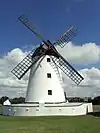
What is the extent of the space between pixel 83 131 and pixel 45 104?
19.1 metres

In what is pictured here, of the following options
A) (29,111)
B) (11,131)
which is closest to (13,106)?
(29,111)

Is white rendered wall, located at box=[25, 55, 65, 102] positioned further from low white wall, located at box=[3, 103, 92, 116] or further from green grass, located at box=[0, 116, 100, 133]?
green grass, located at box=[0, 116, 100, 133]

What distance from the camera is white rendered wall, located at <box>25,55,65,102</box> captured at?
4241 cm

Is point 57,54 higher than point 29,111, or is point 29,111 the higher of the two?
point 57,54

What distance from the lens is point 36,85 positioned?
42625mm

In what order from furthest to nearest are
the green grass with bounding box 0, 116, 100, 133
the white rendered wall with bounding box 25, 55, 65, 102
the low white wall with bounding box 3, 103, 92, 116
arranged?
the white rendered wall with bounding box 25, 55, 65, 102
the low white wall with bounding box 3, 103, 92, 116
the green grass with bounding box 0, 116, 100, 133

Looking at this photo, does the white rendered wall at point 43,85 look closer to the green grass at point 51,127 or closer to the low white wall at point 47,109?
the low white wall at point 47,109

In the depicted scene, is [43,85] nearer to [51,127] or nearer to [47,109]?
[47,109]

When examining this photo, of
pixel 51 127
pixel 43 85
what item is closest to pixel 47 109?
pixel 43 85

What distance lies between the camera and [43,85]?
42438mm

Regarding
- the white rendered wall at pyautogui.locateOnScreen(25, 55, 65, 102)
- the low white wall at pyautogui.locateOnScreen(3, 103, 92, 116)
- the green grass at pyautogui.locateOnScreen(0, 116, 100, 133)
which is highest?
the white rendered wall at pyautogui.locateOnScreen(25, 55, 65, 102)

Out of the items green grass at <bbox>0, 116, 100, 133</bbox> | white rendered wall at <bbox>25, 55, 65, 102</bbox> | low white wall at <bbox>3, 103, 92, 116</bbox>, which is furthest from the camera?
white rendered wall at <bbox>25, 55, 65, 102</bbox>

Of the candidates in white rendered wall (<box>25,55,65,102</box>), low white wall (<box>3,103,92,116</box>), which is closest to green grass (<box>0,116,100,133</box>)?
low white wall (<box>3,103,92,116</box>)

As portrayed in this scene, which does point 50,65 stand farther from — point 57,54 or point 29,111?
point 29,111
